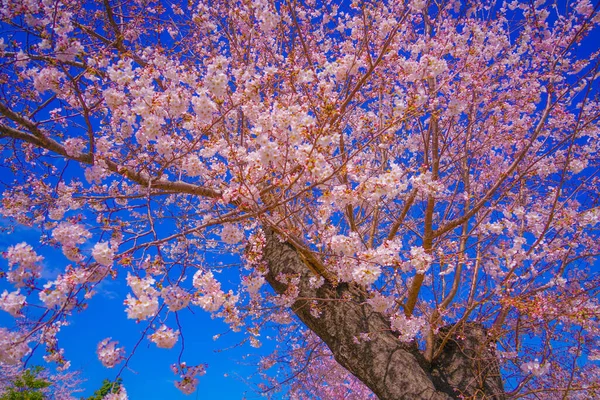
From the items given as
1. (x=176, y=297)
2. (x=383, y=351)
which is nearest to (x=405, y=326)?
(x=383, y=351)

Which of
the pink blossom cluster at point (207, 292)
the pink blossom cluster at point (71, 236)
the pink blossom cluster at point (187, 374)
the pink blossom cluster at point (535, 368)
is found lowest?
the pink blossom cluster at point (187, 374)

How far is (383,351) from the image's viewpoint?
3604 millimetres

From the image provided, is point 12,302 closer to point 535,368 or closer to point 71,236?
point 71,236

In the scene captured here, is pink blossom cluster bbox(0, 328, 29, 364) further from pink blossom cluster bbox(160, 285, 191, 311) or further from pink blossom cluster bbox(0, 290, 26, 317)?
pink blossom cluster bbox(160, 285, 191, 311)

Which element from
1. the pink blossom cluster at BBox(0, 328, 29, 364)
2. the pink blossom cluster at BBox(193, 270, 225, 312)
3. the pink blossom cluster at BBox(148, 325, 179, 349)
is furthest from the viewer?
the pink blossom cluster at BBox(193, 270, 225, 312)

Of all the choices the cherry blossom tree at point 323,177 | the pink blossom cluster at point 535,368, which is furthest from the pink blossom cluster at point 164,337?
the pink blossom cluster at point 535,368

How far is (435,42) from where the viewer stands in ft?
14.8

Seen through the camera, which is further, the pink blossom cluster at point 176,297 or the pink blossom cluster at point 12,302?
the pink blossom cluster at point 176,297

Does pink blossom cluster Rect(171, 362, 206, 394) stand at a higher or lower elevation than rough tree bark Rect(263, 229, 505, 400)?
lower

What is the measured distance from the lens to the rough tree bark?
348 cm

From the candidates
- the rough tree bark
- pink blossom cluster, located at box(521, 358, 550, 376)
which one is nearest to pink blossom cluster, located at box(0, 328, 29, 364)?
the rough tree bark

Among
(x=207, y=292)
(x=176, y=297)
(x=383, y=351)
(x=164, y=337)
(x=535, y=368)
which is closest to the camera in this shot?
(x=164, y=337)

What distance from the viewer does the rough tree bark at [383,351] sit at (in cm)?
348

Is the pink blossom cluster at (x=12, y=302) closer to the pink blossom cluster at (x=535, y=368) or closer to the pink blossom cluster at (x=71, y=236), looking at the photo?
the pink blossom cluster at (x=71, y=236)
